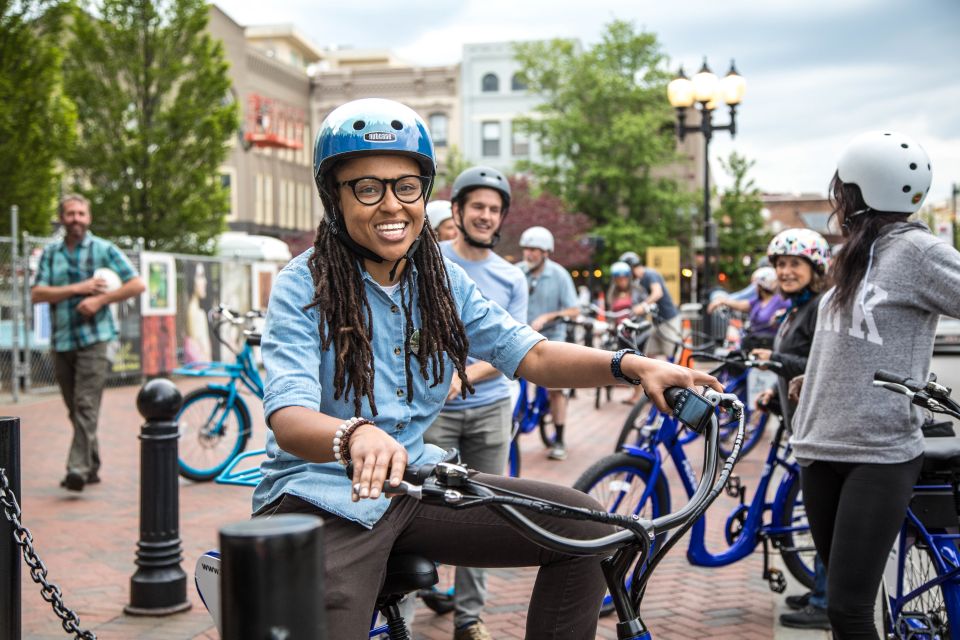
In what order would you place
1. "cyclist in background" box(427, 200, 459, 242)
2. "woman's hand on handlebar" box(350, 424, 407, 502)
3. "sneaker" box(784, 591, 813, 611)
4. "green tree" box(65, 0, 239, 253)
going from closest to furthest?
"woman's hand on handlebar" box(350, 424, 407, 502) < "sneaker" box(784, 591, 813, 611) < "cyclist in background" box(427, 200, 459, 242) < "green tree" box(65, 0, 239, 253)

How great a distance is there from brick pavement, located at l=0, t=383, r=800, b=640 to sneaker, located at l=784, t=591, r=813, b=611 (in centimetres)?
10

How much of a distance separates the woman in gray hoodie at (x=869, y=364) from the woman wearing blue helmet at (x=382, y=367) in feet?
3.78

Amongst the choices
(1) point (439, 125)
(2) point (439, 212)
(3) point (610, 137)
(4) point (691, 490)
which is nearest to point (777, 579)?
(4) point (691, 490)

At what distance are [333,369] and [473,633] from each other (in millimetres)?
2342

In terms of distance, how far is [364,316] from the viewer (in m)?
2.62

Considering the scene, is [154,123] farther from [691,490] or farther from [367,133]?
[367,133]

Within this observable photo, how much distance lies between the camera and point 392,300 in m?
2.72

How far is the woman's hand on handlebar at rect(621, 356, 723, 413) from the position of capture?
7.71 ft

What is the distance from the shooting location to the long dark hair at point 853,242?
11.1 feet

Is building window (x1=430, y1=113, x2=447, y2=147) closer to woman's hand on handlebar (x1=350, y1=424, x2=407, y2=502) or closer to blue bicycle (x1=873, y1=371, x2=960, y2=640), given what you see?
blue bicycle (x1=873, y1=371, x2=960, y2=640)

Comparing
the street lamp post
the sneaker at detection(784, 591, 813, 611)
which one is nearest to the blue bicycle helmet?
the sneaker at detection(784, 591, 813, 611)

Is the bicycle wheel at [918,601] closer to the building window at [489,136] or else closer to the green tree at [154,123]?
the green tree at [154,123]

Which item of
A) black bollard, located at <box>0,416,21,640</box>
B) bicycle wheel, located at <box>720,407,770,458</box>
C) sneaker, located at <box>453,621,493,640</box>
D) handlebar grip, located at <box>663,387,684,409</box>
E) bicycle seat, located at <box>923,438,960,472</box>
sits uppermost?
handlebar grip, located at <box>663,387,684,409</box>

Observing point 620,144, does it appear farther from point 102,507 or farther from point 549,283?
point 102,507
